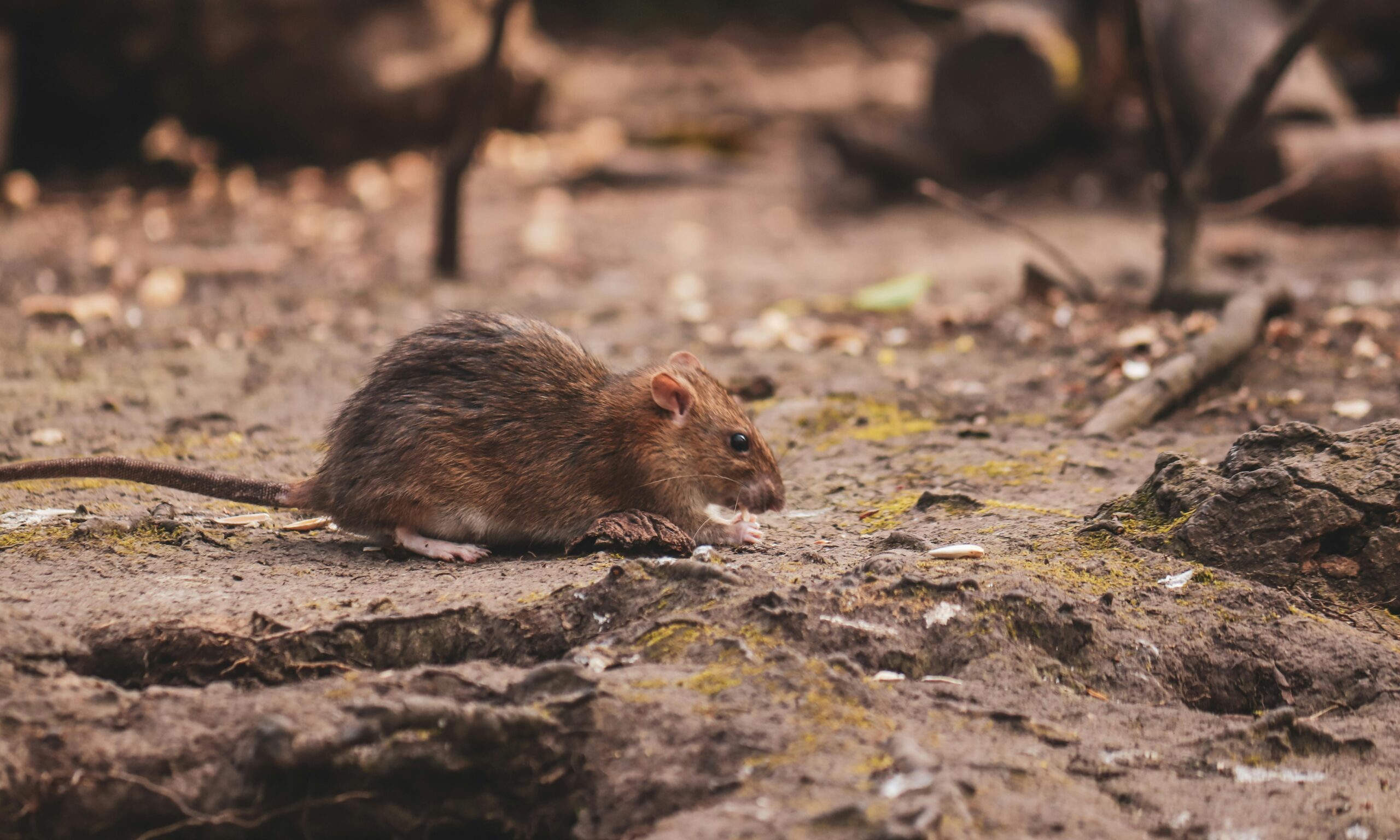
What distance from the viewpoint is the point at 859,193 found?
12.5 metres

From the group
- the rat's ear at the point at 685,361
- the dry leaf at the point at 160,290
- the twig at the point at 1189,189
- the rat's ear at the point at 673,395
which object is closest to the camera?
the rat's ear at the point at 673,395

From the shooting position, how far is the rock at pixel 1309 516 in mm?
3611

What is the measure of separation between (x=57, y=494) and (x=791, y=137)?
11629mm

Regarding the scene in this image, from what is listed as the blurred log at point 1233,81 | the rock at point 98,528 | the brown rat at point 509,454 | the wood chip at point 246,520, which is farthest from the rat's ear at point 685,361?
the blurred log at point 1233,81

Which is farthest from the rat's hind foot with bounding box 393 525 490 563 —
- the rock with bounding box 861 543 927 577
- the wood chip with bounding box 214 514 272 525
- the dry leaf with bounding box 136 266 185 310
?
the dry leaf with bounding box 136 266 185 310

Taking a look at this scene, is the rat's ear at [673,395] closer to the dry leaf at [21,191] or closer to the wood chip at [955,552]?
the wood chip at [955,552]

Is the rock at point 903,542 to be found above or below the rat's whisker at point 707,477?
above

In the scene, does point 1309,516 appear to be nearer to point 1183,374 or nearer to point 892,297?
point 1183,374

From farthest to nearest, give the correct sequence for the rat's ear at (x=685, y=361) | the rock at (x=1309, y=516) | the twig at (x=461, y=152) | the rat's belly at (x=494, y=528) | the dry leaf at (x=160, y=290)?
the twig at (x=461, y=152) < the dry leaf at (x=160, y=290) < the rat's ear at (x=685, y=361) < the rat's belly at (x=494, y=528) < the rock at (x=1309, y=516)

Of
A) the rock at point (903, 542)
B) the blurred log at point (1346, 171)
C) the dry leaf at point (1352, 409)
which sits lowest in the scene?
the rock at point (903, 542)

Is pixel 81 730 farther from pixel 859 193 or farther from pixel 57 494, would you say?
pixel 859 193

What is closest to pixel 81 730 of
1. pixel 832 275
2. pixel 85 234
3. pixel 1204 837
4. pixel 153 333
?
pixel 1204 837

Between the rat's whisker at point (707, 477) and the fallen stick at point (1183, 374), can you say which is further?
the fallen stick at point (1183, 374)

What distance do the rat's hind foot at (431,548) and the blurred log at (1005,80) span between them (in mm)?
9184
